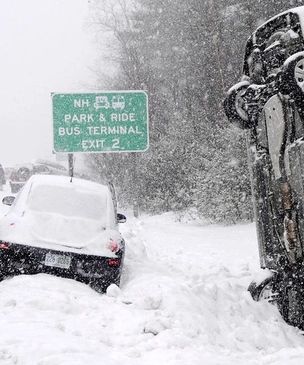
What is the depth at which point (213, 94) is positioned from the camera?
26469 millimetres

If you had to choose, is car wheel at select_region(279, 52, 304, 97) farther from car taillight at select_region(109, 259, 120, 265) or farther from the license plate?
the license plate

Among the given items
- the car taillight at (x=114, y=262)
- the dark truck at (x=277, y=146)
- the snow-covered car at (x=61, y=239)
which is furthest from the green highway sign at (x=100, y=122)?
the dark truck at (x=277, y=146)

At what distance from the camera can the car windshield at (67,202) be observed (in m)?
7.07

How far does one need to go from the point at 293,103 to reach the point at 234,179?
9357mm

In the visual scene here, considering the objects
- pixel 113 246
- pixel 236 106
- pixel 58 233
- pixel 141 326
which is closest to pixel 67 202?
pixel 58 233

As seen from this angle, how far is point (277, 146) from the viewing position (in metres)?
5.28

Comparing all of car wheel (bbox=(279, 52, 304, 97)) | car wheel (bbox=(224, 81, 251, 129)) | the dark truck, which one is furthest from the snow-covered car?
car wheel (bbox=(279, 52, 304, 97))

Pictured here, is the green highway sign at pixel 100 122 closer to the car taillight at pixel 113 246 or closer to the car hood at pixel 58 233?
the car hood at pixel 58 233

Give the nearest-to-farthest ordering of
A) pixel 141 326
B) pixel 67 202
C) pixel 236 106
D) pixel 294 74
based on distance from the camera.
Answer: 1. pixel 141 326
2. pixel 294 74
3. pixel 236 106
4. pixel 67 202

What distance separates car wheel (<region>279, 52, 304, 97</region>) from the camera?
15.3ft

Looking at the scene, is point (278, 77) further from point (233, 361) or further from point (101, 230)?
point (101, 230)

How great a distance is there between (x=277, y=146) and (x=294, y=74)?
831mm

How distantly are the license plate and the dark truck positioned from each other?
7.04ft

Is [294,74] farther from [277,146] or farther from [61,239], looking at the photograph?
[61,239]
